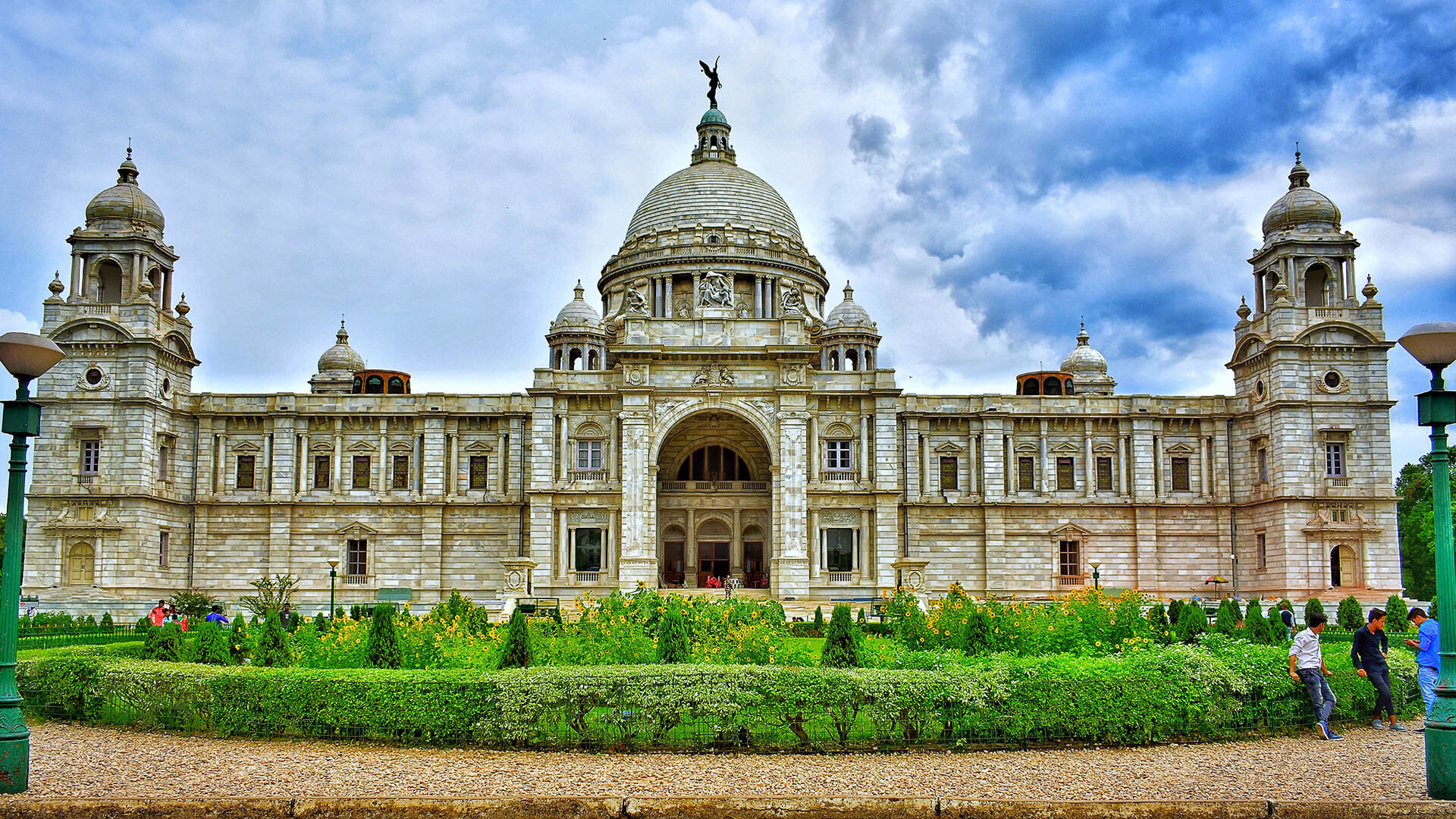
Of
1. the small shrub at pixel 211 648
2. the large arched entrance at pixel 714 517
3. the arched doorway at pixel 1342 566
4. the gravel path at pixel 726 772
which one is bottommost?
the gravel path at pixel 726 772

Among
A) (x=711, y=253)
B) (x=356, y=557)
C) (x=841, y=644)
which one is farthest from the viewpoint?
(x=711, y=253)

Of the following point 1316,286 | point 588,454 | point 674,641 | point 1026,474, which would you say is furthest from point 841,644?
point 1316,286

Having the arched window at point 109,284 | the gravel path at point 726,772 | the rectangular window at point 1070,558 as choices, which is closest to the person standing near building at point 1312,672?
the gravel path at point 726,772

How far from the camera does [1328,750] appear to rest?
16.3 m

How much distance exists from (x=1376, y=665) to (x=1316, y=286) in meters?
40.1

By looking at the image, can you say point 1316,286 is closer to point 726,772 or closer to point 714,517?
point 714,517

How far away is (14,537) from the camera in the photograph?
561 inches

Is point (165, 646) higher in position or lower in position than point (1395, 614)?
higher

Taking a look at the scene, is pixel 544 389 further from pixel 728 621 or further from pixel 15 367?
pixel 15 367

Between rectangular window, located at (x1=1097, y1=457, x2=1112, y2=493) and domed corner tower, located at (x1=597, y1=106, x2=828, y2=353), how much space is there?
53.9 ft

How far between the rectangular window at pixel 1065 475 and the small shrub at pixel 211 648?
1677 inches

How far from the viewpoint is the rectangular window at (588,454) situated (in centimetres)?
5188

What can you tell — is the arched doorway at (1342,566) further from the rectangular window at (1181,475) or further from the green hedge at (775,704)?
the green hedge at (775,704)

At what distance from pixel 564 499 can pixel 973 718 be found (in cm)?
3660
